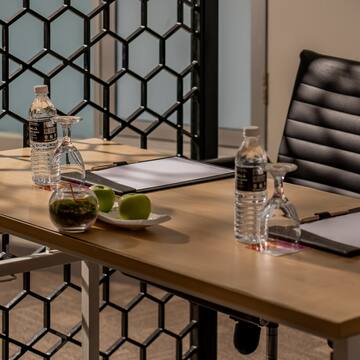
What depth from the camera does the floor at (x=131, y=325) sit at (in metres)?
3.60

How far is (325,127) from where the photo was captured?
9.82 ft

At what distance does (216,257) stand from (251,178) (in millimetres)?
173

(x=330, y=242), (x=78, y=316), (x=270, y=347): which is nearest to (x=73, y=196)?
(x=330, y=242)

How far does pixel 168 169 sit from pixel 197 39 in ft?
2.20

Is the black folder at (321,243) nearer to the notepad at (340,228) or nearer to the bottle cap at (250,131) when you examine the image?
the notepad at (340,228)

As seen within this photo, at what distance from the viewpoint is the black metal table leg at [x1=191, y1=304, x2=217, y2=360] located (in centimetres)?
304

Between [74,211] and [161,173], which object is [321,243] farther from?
[161,173]

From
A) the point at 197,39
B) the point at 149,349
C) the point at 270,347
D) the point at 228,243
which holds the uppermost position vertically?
the point at 197,39

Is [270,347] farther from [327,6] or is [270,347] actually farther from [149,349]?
[327,6]

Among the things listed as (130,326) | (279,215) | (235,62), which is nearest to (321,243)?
(279,215)

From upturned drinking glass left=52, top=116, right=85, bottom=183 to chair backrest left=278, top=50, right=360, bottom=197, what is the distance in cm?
87

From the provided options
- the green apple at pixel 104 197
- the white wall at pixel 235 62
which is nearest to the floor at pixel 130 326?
the white wall at pixel 235 62

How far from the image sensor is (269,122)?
4.18m

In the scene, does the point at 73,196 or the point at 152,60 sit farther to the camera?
the point at 152,60
